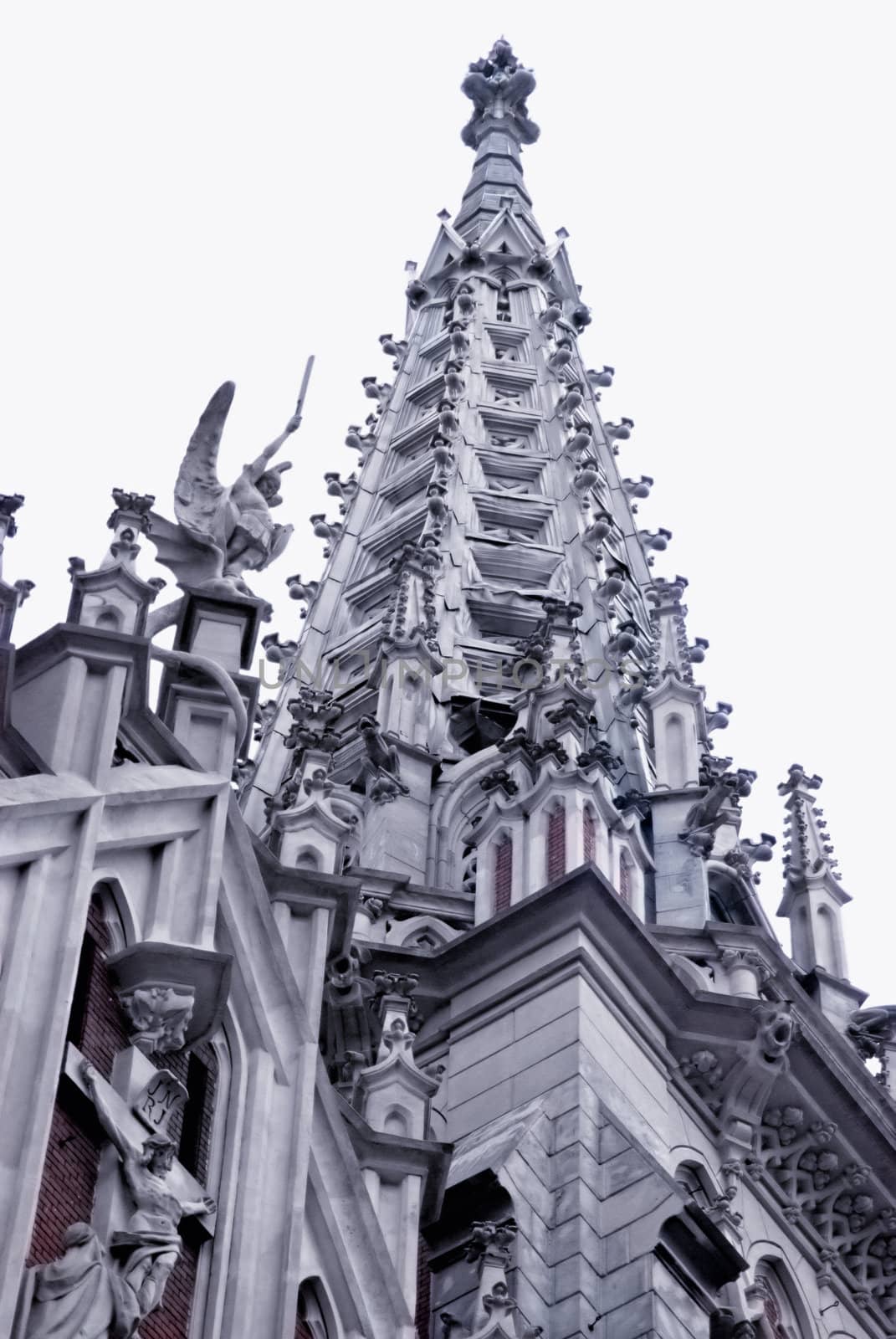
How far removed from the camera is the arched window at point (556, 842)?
84.0ft

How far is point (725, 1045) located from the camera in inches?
1005

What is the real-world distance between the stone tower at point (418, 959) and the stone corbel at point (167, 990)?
2 cm

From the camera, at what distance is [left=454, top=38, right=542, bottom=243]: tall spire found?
49.4 metres

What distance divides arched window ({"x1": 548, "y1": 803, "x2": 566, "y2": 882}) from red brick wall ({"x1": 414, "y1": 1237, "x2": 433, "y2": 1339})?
13.3ft

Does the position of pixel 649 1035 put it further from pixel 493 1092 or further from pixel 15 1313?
pixel 15 1313

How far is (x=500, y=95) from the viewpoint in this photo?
55.0 m

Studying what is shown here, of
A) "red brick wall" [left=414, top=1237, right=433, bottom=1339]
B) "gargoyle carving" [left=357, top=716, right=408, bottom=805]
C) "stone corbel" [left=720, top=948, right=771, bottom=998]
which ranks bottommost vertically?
"red brick wall" [left=414, top=1237, right=433, bottom=1339]

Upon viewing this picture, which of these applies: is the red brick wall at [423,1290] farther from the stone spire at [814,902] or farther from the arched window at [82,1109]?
the stone spire at [814,902]

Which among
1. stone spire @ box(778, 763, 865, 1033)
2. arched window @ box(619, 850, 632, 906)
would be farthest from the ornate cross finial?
arched window @ box(619, 850, 632, 906)

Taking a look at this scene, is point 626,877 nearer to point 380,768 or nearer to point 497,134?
point 380,768

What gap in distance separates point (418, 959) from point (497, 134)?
30.2 m

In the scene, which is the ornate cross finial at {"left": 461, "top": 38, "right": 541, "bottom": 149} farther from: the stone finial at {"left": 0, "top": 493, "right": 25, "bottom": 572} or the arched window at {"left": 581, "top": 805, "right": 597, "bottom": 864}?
the stone finial at {"left": 0, "top": 493, "right": 25, "bottom": 572}

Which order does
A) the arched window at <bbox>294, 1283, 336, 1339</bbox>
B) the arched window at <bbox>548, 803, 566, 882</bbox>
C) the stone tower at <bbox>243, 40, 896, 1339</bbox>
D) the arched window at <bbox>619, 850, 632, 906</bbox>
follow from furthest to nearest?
1. the arched window at <bbox>619, 850, 632, 906</bbox>
2. the arched window at <bbox>548, 803, 566, 882</bbox>
3. the stone tower at <bbox>243, 40, 896, 1339</bbox>
4. the arched window at <bbox>294, 1283, 336, 1339</bbox>

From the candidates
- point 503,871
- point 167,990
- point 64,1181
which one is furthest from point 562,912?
point 64,1181
